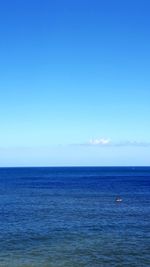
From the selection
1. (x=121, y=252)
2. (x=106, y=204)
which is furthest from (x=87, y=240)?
(x=106, y=204)

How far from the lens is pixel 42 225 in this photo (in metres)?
59.3

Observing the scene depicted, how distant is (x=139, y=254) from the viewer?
145ft

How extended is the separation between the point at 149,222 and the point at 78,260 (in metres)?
24.3

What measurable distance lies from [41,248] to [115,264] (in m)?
10.1

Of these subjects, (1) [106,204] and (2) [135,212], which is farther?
(1) [106,204]

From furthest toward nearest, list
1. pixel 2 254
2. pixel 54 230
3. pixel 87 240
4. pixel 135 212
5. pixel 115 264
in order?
pixel 135 212
pixel 54 230
pixel 87 240
pixel 2 254
pixel 115 264

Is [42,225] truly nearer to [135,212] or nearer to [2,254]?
[2,254]

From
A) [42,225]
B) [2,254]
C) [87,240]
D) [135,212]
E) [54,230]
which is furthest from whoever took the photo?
[135,212]

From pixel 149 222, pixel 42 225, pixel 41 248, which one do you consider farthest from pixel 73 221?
pixel 41 248

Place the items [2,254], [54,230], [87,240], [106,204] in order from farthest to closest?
[106,204] → [54,230] → [87,240] → [2,254]

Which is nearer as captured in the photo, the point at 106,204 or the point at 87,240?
the point at 87,240

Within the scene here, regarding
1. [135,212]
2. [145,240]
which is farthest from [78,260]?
[135,212]

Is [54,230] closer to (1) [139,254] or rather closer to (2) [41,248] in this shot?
(2) [41,248]

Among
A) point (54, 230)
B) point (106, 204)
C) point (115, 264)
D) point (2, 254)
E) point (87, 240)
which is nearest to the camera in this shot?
point (115, 264)
